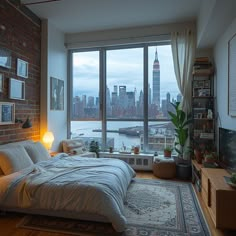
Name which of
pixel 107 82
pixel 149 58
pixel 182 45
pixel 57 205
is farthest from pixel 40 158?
pixel 182 45

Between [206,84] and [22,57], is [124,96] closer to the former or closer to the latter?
[206,84]

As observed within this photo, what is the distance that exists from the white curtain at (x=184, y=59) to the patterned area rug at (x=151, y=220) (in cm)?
183

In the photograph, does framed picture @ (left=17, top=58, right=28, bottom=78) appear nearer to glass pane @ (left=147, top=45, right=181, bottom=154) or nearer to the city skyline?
the city skyline

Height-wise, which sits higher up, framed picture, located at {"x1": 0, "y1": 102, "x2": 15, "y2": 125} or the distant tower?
the distant tower

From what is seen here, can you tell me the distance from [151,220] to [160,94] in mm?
2733

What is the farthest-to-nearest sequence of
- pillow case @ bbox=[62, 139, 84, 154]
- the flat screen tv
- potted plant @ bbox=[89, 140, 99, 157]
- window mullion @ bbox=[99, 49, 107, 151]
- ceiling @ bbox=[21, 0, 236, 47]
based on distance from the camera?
1. window mullion @ bbox=[99, 49, 107, 151]
2. potted plant @ bbox=[89, 140, 99, 157]
3. pillow case @ bbox=[62, 139, 84, 154]
4. ceiling @ bbox=[21, 0, 236, 47]
5. the flat screen tv

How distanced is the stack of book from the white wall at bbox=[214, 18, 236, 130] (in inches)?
4.9

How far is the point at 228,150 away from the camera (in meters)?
2.73

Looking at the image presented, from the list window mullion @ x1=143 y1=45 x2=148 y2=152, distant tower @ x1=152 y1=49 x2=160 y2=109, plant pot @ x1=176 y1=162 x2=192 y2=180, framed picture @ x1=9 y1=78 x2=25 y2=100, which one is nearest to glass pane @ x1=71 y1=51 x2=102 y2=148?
window mullion @ x1=143 y1=45 x2=148 y2=152

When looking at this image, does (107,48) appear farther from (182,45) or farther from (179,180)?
(179,180)

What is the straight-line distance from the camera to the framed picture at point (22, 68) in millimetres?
3349

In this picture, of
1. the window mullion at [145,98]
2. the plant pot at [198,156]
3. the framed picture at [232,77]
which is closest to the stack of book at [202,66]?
the framed picture at [232,77]

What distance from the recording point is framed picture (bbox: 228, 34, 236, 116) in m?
2.68

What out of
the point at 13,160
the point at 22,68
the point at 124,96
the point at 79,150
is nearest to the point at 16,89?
the point at 22,68
